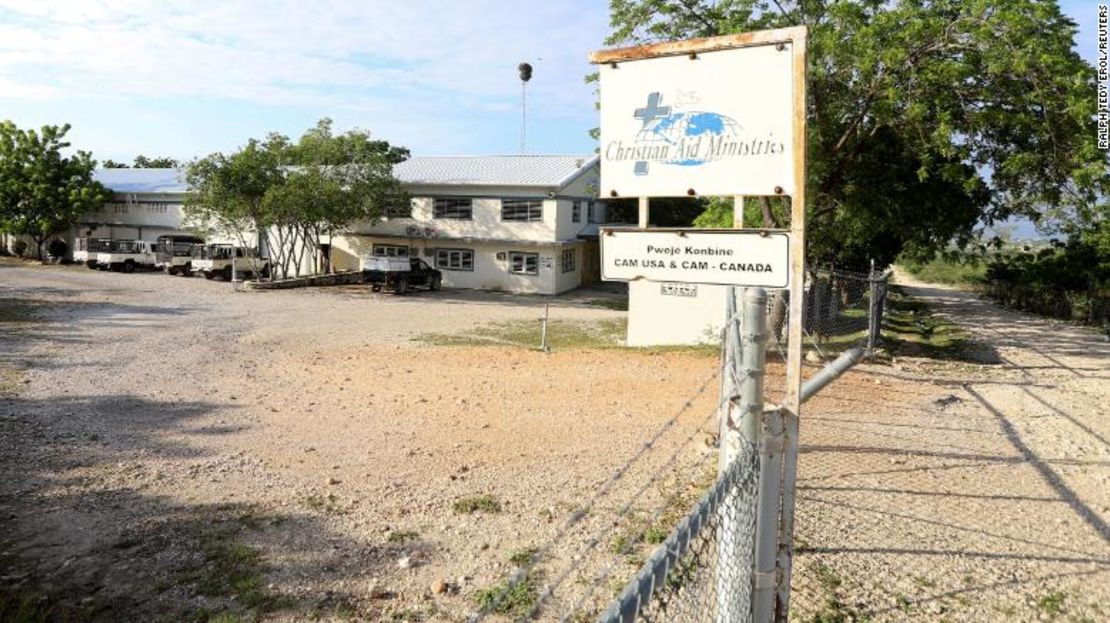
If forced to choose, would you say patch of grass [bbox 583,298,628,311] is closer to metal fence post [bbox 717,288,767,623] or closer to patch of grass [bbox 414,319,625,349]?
patch of grass [bbox 414,319,625,349]

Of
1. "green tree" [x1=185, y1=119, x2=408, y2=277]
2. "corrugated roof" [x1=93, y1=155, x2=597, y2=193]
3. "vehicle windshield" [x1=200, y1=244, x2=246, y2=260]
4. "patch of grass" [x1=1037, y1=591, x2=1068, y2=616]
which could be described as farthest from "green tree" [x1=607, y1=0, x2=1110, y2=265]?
"vehicle windshield" [x1=200, y1=244, x2=246, y2=260]

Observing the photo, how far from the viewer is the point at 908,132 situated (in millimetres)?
15875

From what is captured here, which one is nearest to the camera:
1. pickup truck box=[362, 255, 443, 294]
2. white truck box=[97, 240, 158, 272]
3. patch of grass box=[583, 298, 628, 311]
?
patch of grass box=[583, 298, 628, 311]

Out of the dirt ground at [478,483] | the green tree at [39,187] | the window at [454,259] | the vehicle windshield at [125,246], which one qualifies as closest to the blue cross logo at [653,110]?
the dirt ground at [478,483]

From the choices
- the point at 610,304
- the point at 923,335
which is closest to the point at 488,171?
the point at 610,304

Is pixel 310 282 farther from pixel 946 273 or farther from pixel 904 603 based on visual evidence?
pixel 946 273

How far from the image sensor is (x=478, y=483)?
7.44m

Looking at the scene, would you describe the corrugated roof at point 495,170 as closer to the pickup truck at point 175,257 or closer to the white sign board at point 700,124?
the pickup truck at point 175,257

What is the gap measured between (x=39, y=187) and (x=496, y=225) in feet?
85.8

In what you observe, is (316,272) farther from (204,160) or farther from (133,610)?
(133,610)

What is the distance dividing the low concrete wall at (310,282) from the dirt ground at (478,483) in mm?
16325

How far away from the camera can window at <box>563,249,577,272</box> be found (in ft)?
117

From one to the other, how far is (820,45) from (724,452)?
13.7 m

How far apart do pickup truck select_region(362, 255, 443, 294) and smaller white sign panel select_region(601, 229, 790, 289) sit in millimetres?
28185
